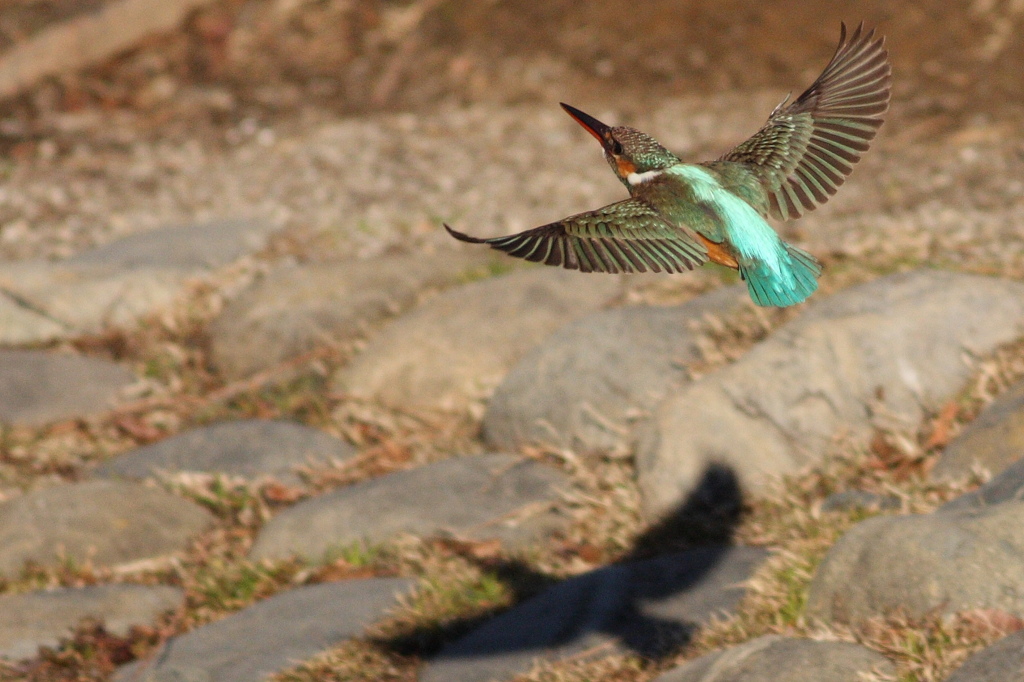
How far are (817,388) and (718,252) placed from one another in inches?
63.8

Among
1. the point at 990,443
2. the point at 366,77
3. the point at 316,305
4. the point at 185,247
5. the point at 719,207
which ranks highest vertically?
the point at 366,77

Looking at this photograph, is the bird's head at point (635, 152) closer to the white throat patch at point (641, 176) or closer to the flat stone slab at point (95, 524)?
the white throat patch at point (641, 176)

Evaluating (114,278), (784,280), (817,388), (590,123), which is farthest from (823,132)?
(114,278)

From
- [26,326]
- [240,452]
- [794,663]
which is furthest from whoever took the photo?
[26,326]

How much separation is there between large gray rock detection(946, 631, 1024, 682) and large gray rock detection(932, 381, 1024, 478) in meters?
1.02

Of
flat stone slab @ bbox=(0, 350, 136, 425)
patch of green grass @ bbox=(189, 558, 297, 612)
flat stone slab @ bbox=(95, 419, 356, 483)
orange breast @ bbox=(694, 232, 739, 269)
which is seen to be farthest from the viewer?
flat stone slab @ bbox=(0, 350, 136, 425)

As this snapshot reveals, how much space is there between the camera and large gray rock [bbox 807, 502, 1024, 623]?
293cm

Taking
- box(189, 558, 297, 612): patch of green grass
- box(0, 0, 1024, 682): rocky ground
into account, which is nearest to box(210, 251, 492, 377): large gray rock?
box(0, 0, 1024, 682): rocky ground

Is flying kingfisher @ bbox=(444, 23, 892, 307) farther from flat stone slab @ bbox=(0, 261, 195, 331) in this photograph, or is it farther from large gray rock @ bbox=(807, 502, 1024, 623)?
flat stone slab @ bbox=(0, 261, 195, 331)

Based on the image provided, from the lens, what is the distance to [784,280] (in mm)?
2574

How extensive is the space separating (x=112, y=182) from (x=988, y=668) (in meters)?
6.37

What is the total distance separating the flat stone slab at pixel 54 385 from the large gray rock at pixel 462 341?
104 cm

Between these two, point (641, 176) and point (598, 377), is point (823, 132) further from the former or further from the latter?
point (598, 377)

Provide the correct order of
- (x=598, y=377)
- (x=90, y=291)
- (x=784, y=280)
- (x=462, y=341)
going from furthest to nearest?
1. (x=90, y=291)
2. (x=462, y=341)
3. (x=598, y=377)
4. (x=784, y=280)
